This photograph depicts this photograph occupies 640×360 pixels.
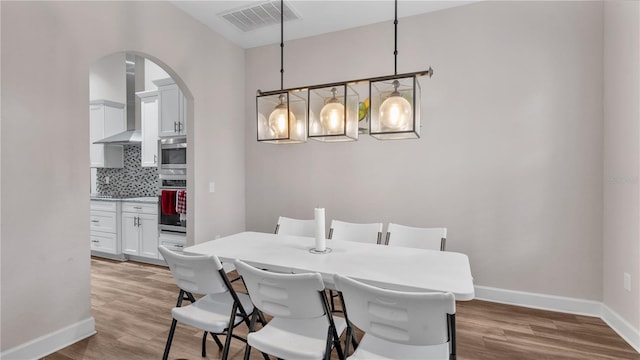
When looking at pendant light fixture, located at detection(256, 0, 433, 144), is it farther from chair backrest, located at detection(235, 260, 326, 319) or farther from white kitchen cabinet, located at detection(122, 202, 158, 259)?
white kitchen cabinet, located at detection(122, 202, 158, 259)

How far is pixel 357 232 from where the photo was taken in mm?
2740

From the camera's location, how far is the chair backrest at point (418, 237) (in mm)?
2424

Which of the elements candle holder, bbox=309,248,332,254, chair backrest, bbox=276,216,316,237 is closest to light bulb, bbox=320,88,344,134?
candle holder, bbox=309,248,332,254

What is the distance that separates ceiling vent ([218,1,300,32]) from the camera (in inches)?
124

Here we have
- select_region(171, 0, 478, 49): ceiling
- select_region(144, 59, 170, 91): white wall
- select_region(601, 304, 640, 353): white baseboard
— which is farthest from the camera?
select_region(144, 59, 170, 91): white wall

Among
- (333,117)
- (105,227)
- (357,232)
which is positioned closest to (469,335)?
(357,232)

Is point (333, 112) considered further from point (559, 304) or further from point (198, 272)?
point (559, 304)

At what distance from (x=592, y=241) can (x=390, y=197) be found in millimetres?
1780

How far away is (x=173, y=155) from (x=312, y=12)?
2456 millimetres

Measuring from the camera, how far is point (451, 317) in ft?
4.16

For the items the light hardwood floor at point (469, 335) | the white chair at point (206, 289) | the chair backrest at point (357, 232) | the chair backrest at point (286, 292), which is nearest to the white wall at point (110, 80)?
A: the light hardwood floor at point (469, 335)

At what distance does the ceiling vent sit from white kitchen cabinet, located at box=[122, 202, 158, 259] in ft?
8.28

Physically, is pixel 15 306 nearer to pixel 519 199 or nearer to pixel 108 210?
pixel 108 210

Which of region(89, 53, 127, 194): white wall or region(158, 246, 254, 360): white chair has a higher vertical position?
region(89, 53, 127, 194): white wall
